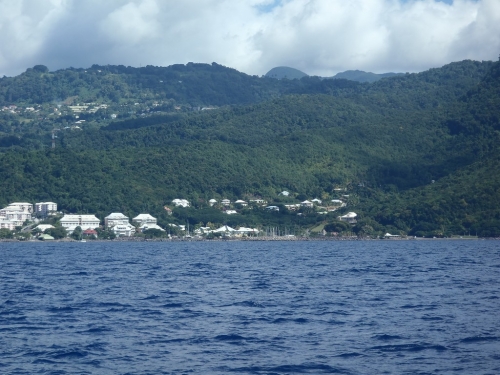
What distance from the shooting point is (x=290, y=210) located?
156m

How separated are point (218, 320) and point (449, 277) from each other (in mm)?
23385

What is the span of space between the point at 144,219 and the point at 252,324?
11155 centimetres

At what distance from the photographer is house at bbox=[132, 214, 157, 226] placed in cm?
14262

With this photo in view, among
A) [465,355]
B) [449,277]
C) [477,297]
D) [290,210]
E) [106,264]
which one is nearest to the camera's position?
[465,355]

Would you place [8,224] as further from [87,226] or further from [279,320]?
[279,320]

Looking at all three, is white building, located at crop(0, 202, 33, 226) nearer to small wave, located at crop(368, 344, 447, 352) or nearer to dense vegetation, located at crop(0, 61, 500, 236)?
dense vegetation, located at crop(0, 61, 500, 236)

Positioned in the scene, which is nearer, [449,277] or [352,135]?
[449,277]

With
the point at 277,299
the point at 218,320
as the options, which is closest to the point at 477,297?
the point at 277,299

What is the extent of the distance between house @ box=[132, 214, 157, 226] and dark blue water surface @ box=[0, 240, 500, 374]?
86.2 meters

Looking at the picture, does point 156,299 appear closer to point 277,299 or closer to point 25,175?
point 277,299

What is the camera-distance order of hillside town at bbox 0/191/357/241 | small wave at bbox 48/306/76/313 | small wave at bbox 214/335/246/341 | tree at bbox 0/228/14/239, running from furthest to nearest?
hillside town at bbox 0/191/357/241 < tree at bbox 0/228/14/239 < small wave at bbox 48/306/76/313 < small wave at bbox 214/335/246/341

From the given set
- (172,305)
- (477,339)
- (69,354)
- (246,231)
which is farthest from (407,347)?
(246,231)

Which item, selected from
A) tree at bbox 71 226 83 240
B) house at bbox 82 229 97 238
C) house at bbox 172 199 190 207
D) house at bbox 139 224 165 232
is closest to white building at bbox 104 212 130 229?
house at bbox 139 224 165 232

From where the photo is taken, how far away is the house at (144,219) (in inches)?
5615
